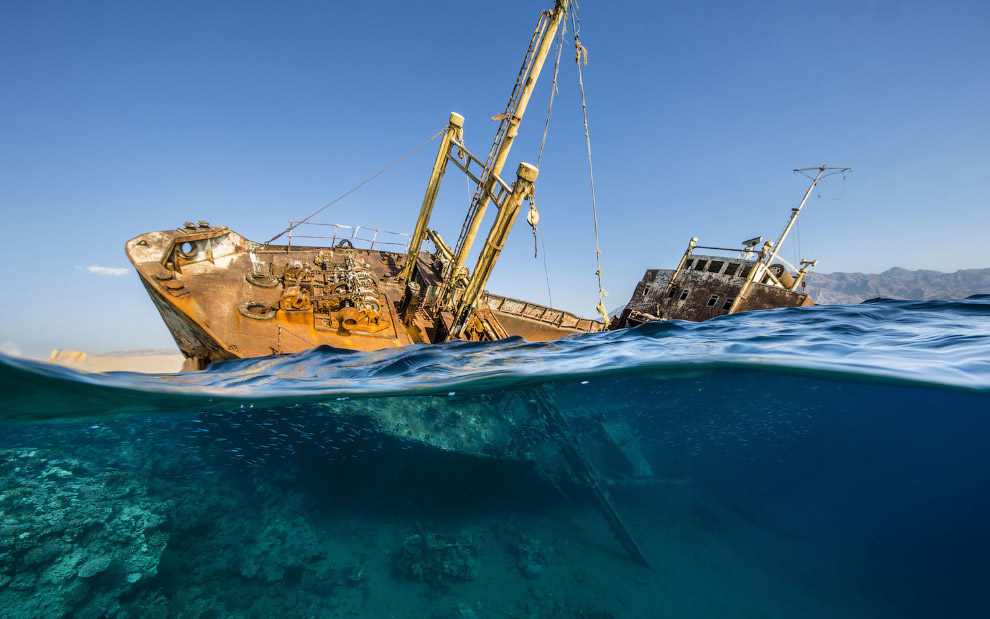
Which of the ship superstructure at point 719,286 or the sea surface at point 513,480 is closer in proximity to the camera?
the sea surface at point 513,480

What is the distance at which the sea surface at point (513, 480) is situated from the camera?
6.39 m

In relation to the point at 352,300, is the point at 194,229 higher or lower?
higher

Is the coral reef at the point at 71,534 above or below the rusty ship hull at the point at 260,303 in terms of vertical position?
below

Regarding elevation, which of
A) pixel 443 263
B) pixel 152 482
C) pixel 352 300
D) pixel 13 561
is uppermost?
pixel 443 263

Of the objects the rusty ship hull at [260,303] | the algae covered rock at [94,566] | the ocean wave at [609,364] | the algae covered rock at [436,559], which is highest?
the rusty ship hull at [260,303]

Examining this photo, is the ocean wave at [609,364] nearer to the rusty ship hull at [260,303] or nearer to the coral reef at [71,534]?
the rusty ship hull at [260,303]

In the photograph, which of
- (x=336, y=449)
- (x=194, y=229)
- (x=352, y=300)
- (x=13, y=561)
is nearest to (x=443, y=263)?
(x=352, y=300)

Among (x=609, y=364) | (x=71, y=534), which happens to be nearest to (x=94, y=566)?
(x=71, y=534)

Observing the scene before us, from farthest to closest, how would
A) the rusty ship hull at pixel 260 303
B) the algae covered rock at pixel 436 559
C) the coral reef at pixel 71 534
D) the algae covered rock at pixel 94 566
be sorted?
A: 1. the rusty ship hull at pixel 260 303
2. the algae covered rock at pixel 436 559
3. the algae covered rock at pixel 94 566
4. the coral reef at pixel 71 534

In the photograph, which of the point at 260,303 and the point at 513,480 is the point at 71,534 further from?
the point at 513,480

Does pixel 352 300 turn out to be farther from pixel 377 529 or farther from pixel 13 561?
pixel 13 561

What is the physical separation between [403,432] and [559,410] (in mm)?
3976

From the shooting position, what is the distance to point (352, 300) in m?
13.2

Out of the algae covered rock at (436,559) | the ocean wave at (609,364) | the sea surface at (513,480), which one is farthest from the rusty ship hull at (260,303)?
the algae covered rock at (436,559)
